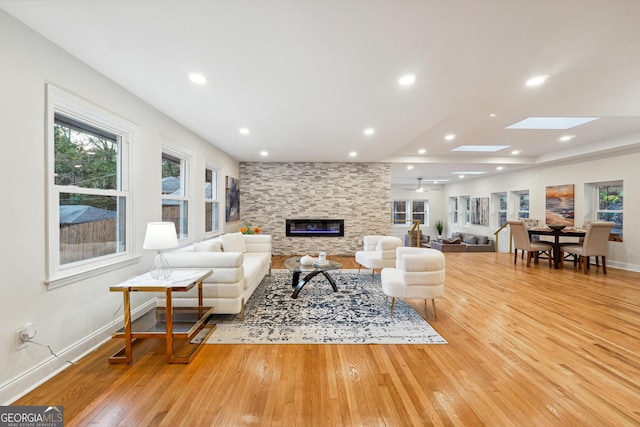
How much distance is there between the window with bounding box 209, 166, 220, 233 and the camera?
17.7ft

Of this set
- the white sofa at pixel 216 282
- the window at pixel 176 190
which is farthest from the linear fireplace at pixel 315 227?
the white sofa at pixel 216 282

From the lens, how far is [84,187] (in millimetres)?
2455

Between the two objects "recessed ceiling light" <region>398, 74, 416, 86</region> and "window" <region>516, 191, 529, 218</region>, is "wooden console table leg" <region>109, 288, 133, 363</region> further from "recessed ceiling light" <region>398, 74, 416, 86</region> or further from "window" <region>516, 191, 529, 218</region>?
"window" <region>516, 191, 529, 218</region>

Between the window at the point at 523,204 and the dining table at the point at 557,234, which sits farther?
the window at the point at 523,204

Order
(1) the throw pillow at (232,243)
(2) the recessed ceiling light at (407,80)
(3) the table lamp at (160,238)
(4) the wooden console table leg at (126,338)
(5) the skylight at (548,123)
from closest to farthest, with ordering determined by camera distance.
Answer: (4) the wooden console table leg at (126,338) < (3) the table lamp at (160,238) < (2) the recessed ceiling light at (407,80) < (1) the throw pillow at (232,243) < (5) the skylight at (548,123)

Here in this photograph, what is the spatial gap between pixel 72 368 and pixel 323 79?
3.30 m

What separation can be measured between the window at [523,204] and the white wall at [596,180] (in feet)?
A: 0.71

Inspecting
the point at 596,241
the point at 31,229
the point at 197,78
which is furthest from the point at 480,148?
the point at 31,229

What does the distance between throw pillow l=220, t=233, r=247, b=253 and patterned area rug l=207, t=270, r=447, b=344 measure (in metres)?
0.76

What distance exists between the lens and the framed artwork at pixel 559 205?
6.59 m

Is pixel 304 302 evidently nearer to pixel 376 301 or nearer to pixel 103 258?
pixel 376 301

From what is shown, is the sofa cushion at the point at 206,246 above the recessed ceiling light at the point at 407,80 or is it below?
below

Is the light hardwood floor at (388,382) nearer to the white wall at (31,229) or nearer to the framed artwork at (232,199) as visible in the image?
the white wall at (31,229)

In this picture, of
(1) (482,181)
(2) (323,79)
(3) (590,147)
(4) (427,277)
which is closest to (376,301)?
(4) (427,277)
